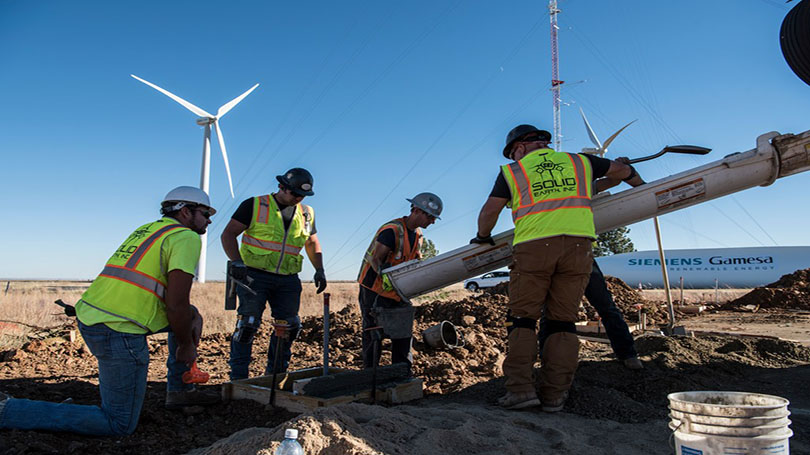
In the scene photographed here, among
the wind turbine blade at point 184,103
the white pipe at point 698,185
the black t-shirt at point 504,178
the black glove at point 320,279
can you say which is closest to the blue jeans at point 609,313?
the white pipe at point 698,185

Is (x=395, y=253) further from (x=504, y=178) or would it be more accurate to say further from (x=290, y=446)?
(x=290, y=446)

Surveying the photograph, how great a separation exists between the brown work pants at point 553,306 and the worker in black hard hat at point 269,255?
78.9 inches

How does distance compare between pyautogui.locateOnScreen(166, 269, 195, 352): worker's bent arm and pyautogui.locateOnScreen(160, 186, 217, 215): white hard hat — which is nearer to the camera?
pyautogui.locateOnScreen(166, 269, 195, 352): worker's bent arm

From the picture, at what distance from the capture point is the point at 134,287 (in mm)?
3082

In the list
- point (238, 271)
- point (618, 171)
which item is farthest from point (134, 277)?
point (618, 171)

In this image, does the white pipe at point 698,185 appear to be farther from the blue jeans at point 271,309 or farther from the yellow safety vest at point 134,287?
the yellow safety vest at point 134,287

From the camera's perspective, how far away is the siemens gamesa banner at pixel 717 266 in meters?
29.2

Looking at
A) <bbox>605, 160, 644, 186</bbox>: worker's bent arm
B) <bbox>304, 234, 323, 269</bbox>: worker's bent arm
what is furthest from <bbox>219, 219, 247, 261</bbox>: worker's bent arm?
<bbox>605, 160, 644, 186</bbox>: worker's bent arm

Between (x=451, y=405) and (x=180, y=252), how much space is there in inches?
83.5

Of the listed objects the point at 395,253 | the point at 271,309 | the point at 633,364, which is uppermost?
the point at 395,253

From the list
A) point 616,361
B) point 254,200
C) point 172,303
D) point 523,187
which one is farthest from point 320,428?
point 616,361

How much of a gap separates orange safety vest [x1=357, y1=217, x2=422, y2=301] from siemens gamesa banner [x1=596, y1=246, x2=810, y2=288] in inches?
1174

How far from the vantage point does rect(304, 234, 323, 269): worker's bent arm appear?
5.23 m

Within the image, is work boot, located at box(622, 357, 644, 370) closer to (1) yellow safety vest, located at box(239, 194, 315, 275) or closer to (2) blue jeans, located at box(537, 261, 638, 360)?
(2) blue jeans, located at box(537, 261, 638, 360)
